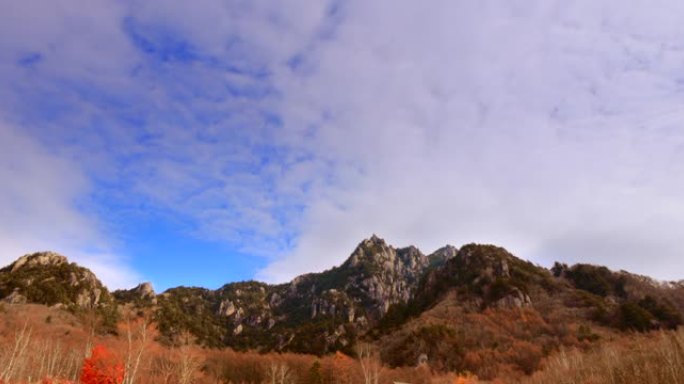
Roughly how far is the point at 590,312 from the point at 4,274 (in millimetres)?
148993

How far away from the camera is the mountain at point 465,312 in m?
84.9

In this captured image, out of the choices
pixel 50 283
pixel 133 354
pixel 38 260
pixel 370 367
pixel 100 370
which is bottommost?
pixel 370 367

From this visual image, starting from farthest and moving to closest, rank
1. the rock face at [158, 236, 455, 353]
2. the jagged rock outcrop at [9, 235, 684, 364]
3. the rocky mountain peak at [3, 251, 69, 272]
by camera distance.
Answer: the rock face at [158, 236, 455, 353] → the rocky mountain peak at [3, 251, 69, 272] → the jagged rock outcrop at [9, 235, 684, 364]

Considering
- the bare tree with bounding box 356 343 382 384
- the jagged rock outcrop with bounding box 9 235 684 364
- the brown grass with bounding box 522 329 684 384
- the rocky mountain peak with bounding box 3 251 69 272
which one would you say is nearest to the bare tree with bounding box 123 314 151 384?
the jagged rock outcrop with bounding box 9 235 684 364

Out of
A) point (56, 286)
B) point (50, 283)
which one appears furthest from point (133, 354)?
point (50, 283)

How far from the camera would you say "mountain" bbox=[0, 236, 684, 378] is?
279 feet

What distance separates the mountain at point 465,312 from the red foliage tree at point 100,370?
46.2m

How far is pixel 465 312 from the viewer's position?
355ft

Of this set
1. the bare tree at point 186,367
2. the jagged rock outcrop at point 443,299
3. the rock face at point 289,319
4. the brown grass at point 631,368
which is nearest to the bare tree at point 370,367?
the jagged rock outcrop at point 443,299

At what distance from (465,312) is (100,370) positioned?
80.5 m

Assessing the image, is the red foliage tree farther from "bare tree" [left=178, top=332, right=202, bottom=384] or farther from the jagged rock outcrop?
the jagged rock outcrop

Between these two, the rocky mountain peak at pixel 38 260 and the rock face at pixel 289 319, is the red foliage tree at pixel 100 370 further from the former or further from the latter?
the rocky mountain peak at pixel 38 260

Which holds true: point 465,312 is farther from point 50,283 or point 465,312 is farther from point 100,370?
point 50,283

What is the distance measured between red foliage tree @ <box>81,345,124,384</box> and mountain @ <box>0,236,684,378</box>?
46205 mm
